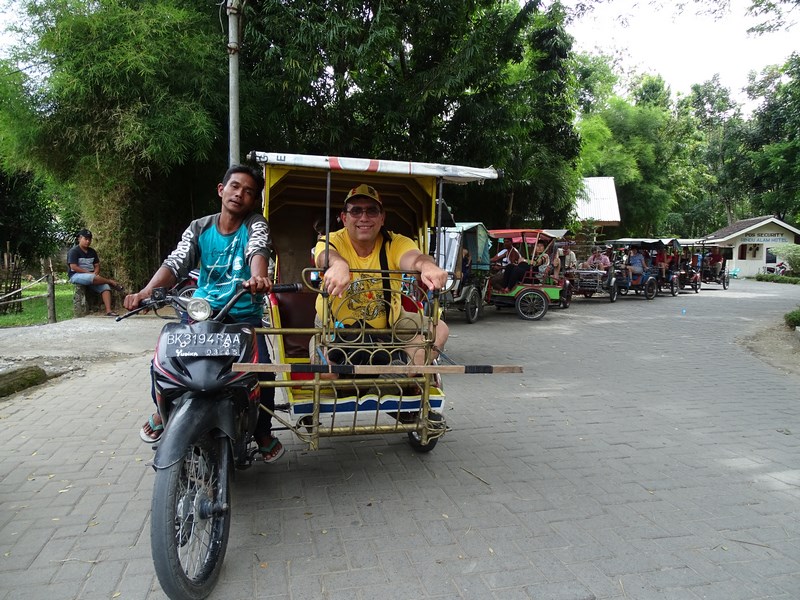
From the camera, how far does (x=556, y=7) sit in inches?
508

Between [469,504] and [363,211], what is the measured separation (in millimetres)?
1942

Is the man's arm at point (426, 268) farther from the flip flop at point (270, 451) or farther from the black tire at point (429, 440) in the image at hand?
the flip flop at point (270, 451)

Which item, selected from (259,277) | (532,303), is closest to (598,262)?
(532,303)

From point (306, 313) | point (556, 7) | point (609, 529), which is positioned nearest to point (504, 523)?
point (609, 529)

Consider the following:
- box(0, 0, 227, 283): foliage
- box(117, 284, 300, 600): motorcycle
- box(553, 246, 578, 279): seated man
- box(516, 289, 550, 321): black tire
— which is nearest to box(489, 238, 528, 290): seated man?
box(516, 289, 550, 321): black tire

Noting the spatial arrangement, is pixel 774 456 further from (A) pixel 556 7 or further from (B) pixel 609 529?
(A) pixel 556 7

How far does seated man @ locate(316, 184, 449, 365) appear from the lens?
3165 mm

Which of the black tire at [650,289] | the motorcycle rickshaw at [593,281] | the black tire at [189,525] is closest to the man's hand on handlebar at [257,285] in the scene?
the black tire at [189,525]

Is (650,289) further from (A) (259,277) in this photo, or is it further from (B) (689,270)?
(A) (259,277)

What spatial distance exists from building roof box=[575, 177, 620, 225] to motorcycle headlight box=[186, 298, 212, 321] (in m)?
27.7

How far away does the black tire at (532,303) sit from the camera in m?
12.7

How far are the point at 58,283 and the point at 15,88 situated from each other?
1622 centimetres

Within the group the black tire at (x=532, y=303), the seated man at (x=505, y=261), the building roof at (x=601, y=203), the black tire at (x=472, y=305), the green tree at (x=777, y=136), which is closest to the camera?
the black tire at (x=472, y=305)

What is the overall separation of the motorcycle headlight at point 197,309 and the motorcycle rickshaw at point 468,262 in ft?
27.3
